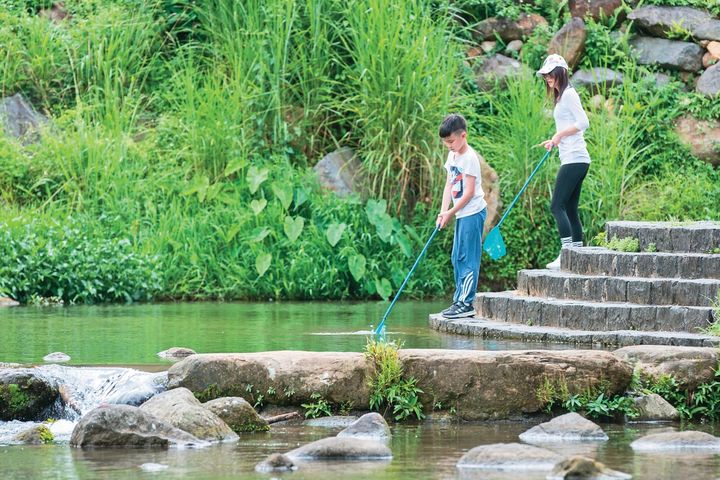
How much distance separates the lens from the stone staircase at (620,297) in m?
9.39

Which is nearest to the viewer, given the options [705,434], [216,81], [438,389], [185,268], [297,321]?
[705,434]

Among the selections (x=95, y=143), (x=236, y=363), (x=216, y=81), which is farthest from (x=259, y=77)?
(x=236, y=363)

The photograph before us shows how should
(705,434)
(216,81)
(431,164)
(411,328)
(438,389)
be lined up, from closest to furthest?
1. (705,434)
2. (438,389)
3. (411,328)
4. (431,164)
5. (216,81)

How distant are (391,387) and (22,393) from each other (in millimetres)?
2152

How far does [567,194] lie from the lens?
37.4 feet

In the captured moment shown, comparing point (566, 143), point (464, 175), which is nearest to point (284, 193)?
point (566, 143)

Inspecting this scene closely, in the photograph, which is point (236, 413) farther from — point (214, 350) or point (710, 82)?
point (710, 82)

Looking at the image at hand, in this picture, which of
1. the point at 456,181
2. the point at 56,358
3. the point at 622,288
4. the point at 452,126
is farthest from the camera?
the point at 456,181

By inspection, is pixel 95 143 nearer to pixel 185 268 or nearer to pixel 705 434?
pixel 185 268

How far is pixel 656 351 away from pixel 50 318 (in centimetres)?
618

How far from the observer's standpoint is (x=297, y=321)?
11836 millimetres

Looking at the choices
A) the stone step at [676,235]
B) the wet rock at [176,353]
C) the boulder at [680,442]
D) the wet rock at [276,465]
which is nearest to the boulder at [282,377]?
the wet rock at [176,353]

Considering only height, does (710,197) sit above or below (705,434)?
above

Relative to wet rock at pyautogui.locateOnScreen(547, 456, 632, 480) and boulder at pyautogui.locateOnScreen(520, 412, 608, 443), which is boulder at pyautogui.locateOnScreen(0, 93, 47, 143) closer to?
boulder at pyautogui.locateOnScreen(520, 412, 608, 443)
